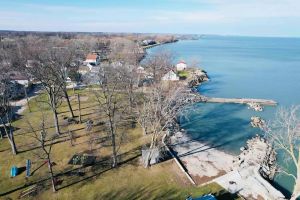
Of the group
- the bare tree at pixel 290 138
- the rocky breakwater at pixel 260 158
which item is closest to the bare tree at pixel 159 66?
the bare tree at pixel 290 138

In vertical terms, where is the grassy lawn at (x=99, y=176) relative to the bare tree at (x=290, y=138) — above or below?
below

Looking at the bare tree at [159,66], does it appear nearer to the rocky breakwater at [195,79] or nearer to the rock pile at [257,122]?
the rocky breakwater at [195,79]

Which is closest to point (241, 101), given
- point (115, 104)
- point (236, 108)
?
point (236, 108)

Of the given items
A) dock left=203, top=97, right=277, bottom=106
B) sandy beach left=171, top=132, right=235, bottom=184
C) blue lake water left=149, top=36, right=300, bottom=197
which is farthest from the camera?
dock left=203, top=97, right=277, bottom=106

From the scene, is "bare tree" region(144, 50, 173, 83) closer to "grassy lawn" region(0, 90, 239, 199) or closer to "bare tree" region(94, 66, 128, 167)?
"bare tree" region(94, 66, 128, 167)

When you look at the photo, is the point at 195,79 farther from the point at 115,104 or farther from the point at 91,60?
the point at 91,60

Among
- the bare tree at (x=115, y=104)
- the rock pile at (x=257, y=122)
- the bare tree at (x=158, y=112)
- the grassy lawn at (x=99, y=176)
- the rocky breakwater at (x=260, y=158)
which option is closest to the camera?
the grassy lawn at (x=99, y=176)

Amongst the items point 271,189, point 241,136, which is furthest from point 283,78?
point 271,189

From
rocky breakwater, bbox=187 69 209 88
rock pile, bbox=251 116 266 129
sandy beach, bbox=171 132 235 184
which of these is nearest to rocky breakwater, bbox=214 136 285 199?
sandy beach, bbox=171 132 235 184
